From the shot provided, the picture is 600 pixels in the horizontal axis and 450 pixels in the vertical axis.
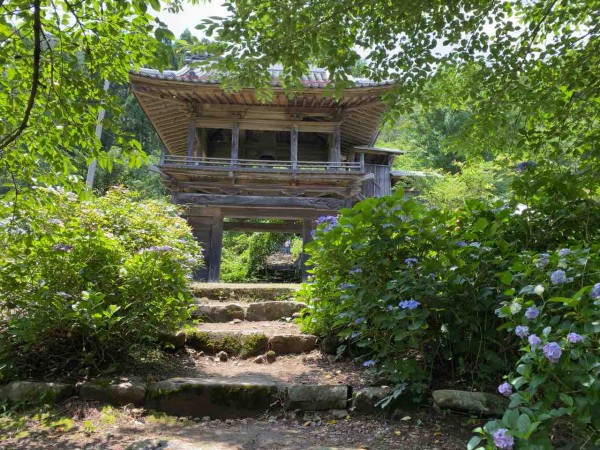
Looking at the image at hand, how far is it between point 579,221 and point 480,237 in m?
0.55

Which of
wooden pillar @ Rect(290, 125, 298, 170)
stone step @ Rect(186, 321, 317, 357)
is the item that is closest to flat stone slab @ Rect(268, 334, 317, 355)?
stone step @ Rect(186, 321, 317, 357)

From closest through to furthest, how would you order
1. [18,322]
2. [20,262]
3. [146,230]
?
1. [18,322]
2. [20,262]
3. [146,230]

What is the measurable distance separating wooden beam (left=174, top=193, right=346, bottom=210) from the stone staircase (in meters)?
4.99

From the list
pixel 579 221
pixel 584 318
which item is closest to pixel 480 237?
pixel 579 221

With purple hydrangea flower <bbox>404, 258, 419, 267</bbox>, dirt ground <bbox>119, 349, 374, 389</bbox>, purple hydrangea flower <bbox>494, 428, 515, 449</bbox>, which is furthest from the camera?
dirt ground <bbox>119, 349, 374, 389</bbox>

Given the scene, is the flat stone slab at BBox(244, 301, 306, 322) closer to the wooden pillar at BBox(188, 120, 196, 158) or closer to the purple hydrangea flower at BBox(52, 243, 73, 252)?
the purple hydrangea flower at BBox(52, 243, 73, 252)

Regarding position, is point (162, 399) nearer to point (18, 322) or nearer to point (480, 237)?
point (18, 322)

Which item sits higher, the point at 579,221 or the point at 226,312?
the point at 579,221

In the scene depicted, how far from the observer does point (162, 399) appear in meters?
2.75

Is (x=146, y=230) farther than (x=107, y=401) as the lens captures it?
Yes

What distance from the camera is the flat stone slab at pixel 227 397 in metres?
2.72

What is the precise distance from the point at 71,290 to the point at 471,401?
2.66 metres

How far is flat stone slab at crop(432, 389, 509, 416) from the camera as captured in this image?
219 centimetres

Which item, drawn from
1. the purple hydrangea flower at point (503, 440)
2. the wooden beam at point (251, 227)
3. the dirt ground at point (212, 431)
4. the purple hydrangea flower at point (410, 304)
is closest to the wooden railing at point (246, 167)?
the wooden beam at point (251, 227)
